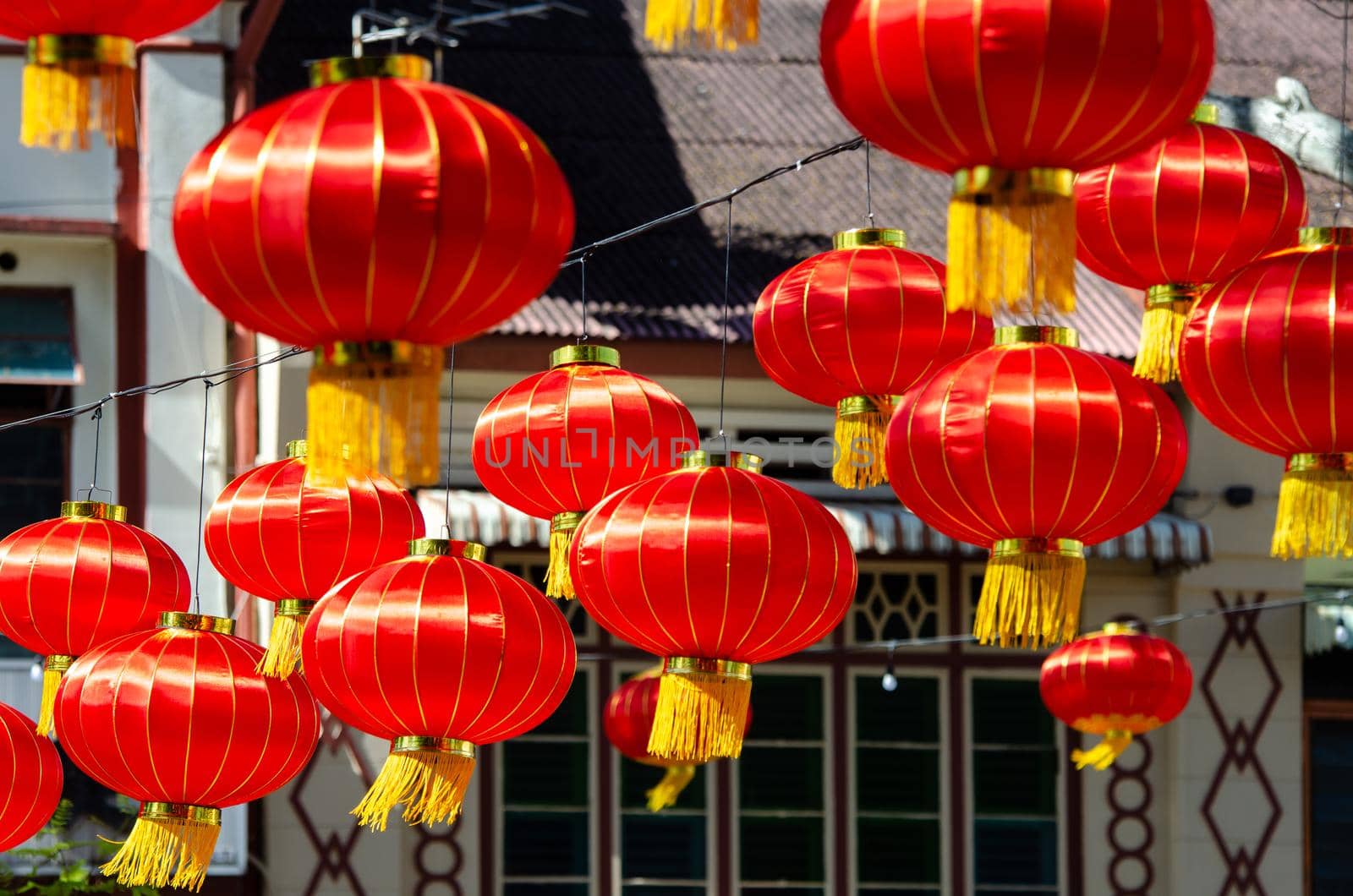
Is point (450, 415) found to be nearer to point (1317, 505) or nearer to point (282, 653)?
point (282, 653)

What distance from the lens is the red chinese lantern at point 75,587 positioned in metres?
9.91

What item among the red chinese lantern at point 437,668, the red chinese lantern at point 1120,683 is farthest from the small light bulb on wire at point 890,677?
the red chinese lantern at point 437,668

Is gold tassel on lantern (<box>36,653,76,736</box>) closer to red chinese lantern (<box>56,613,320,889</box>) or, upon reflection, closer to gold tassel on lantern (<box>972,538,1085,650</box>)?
red chinese lantern (<box>56,613,320,889</box>)

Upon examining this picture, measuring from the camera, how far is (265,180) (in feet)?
19.1

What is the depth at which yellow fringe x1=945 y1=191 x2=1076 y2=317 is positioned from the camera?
609cm

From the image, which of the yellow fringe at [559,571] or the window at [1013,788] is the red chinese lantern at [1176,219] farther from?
the window at [1013,788]

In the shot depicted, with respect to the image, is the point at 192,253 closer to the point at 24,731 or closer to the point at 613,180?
the point at 24,731

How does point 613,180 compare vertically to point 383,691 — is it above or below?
above

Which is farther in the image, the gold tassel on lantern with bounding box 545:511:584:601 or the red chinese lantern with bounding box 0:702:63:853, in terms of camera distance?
the red chinese lantern with bounding box 0:702:63:853

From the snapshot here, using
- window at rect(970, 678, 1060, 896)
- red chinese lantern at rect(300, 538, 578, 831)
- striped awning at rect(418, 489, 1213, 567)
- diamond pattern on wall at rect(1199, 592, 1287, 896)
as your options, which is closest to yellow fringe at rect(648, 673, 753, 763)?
red chinese lantern at rect(300, 538, 578, 831)

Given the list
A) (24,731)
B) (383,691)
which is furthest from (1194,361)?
(24,731)

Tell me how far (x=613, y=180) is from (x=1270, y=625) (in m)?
4.75

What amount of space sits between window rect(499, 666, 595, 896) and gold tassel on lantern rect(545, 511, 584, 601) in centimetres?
609

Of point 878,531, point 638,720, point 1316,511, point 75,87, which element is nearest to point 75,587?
point 638,720
